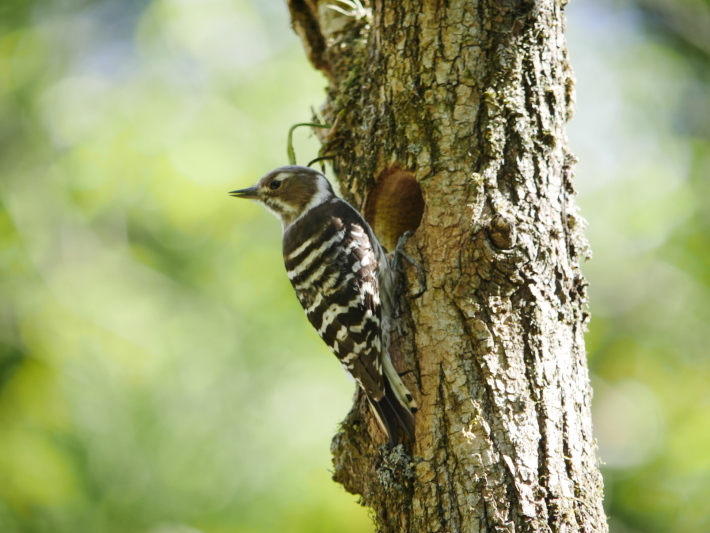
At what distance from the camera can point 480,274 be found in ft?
10.2

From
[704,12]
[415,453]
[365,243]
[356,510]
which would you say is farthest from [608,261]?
[415,453]

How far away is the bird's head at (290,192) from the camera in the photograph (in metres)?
4.61

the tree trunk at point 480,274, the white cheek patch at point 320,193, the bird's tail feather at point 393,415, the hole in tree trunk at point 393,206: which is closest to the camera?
the tree trunk at point 480,274

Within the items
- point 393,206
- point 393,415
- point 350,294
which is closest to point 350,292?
point 350,294

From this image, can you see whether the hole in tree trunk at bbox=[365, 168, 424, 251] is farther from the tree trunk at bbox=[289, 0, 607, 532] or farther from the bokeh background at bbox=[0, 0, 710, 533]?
the bokeh background at bbox=[0, 0, 710, 533]

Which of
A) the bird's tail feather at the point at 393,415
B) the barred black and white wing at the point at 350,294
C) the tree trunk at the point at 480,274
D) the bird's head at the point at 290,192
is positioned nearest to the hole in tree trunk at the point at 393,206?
the tree trunk at the point at 480,274

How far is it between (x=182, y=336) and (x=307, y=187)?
2949 mm

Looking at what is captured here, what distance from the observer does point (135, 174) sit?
23.9ft

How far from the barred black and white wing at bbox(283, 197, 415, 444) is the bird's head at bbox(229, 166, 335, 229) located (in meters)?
0.31

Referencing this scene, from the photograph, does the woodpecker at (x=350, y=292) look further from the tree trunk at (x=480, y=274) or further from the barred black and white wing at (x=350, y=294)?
the tree trunk at (x=480, y=274)

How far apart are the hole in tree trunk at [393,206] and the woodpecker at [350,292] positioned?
188 mm

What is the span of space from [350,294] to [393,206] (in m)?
0.67

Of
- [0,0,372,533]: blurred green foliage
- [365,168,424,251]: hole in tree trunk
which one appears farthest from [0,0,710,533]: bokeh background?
[365,168,424,251]: hole in tree trunk

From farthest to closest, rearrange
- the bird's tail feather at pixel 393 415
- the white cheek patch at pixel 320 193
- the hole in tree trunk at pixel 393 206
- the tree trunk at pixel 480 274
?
the white cheek patch at pixel 320 193 → the hole in tree trunk at pixel 393 206 → the bird's tail feather at pixel 393 415 → the tree trunk at pixel 480 274
